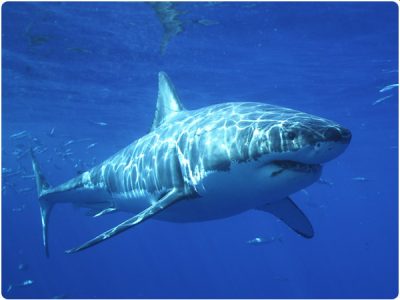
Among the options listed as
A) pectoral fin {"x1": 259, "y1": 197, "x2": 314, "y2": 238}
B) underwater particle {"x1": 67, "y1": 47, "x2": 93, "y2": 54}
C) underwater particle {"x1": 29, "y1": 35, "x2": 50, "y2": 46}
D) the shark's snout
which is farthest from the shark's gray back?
underwater particle {"x1": 67, "y1": 47, "x2": 93, "y2": 54}

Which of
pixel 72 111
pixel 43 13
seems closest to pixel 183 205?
pixel 43 13

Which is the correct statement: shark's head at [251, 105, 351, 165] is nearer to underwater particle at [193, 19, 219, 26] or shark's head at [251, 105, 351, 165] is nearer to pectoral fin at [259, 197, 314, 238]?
pectoral fin at [259, 197, 314, 238]

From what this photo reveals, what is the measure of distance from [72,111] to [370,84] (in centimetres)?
2008

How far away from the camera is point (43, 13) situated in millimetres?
13289

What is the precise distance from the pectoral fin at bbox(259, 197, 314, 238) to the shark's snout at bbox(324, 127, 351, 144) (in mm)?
2625

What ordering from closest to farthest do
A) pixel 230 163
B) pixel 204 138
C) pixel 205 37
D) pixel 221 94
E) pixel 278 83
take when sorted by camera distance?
1. pixel 230 163
2. pixel 204 138
3. pixel 205 37
4. pixel 278 83
5. pixel 221 94

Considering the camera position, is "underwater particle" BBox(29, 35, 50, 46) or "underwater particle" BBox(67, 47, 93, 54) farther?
"underwater particle" BBox(67, 47, 93, 54)

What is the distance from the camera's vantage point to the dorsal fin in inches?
285

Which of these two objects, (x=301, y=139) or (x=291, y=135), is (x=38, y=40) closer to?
(x=291, y=135)

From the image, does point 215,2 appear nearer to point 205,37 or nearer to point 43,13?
point 205,37

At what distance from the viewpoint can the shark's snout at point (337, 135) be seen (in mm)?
3393

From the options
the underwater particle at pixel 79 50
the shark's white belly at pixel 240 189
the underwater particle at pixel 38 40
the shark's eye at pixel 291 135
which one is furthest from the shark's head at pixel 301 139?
the underwater particle at pixel 79 50

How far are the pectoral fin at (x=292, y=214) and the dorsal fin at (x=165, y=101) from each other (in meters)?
2.47

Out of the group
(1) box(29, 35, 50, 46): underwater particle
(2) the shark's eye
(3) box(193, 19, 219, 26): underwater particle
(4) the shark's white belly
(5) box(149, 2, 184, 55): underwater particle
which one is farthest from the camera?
(1) box(29, 35, 50, 46): underwater particle
